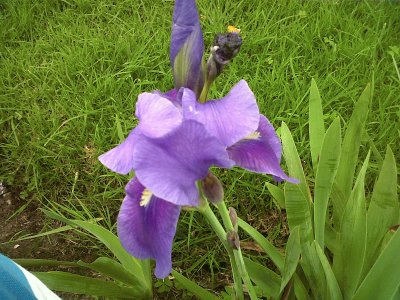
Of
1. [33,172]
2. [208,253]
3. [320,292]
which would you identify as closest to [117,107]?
[33,172]

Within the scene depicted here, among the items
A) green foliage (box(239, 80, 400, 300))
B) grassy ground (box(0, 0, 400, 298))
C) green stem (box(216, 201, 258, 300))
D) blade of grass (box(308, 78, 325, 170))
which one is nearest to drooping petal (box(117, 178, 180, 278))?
green stem (box(216, 201, 258, 300))

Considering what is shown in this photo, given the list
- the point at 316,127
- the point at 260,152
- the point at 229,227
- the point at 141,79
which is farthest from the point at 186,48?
the point at 141,79

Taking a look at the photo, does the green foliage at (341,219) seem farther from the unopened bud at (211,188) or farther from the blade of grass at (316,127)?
the unopened bud at (211,188)

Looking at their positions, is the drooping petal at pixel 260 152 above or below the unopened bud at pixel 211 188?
above

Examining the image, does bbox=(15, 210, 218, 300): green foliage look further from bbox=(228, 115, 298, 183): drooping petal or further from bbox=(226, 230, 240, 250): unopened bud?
bbox=(228, 115, 298, 183): drooping petal

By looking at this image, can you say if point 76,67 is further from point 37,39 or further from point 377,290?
point 377,290

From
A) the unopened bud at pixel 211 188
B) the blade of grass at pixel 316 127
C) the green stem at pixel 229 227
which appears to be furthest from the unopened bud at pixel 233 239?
the blade of grass at pixel 316 127
